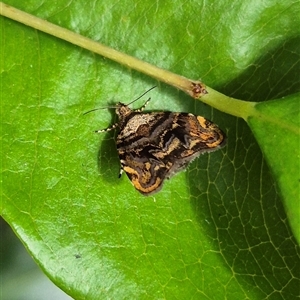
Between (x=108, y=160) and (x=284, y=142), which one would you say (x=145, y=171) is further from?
(x=284, y=142)

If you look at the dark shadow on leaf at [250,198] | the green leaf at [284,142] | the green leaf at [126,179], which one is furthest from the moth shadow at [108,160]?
the green leaf at [284,142]

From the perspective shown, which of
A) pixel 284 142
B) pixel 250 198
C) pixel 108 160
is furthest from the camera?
pixel 108 160

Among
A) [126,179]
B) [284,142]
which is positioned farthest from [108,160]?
[284,142]

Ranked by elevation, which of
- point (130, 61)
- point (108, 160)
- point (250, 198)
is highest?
point (130, 61)

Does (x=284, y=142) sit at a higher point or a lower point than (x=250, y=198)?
higher

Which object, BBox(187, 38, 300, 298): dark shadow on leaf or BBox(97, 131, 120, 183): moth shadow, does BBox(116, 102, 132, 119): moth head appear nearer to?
BBox(97, 131, 120, 183): moth shadow

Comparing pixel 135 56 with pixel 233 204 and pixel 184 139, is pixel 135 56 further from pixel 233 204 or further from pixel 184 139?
pixel 233 204

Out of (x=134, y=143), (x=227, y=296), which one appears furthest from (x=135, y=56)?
(x=227, y=296)

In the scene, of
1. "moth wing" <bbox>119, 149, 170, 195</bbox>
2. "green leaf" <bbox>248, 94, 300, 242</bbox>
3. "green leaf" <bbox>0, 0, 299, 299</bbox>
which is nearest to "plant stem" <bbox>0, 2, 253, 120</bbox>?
"green leaf" <bbox>0, 0, 299, 299</bbox>
